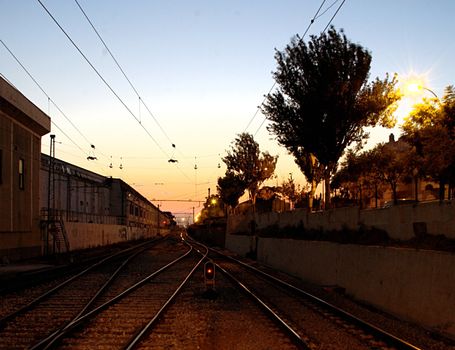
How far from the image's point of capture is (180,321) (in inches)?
495

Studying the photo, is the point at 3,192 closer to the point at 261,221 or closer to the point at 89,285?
the point at 89,285

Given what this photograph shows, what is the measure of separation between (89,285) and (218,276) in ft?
20.6

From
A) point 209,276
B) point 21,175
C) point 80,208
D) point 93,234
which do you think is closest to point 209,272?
point 209,276

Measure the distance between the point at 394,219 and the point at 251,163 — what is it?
37.6m

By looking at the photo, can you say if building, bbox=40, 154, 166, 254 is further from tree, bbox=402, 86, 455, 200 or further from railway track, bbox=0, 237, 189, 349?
tree, bbox=402, 86, 455, 200

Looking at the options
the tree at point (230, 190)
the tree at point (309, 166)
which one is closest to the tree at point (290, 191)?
the tree at point (230, 190)

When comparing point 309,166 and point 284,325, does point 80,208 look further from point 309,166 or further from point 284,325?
point 284,325

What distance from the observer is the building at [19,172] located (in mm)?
30641

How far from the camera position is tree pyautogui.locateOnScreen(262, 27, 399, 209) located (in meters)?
25.8

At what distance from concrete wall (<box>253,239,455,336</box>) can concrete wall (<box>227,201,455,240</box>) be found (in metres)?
1.24

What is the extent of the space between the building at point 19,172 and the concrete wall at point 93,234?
9.47 metres

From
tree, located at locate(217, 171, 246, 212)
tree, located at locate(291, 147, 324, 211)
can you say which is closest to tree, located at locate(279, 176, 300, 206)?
tree, located at locate(217, 171, 246, 212)

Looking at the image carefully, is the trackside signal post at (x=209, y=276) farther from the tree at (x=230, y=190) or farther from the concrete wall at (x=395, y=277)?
the tree at (x=230, y=190)

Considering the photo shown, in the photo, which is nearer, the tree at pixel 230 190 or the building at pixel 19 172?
the building at pixel 19 172
